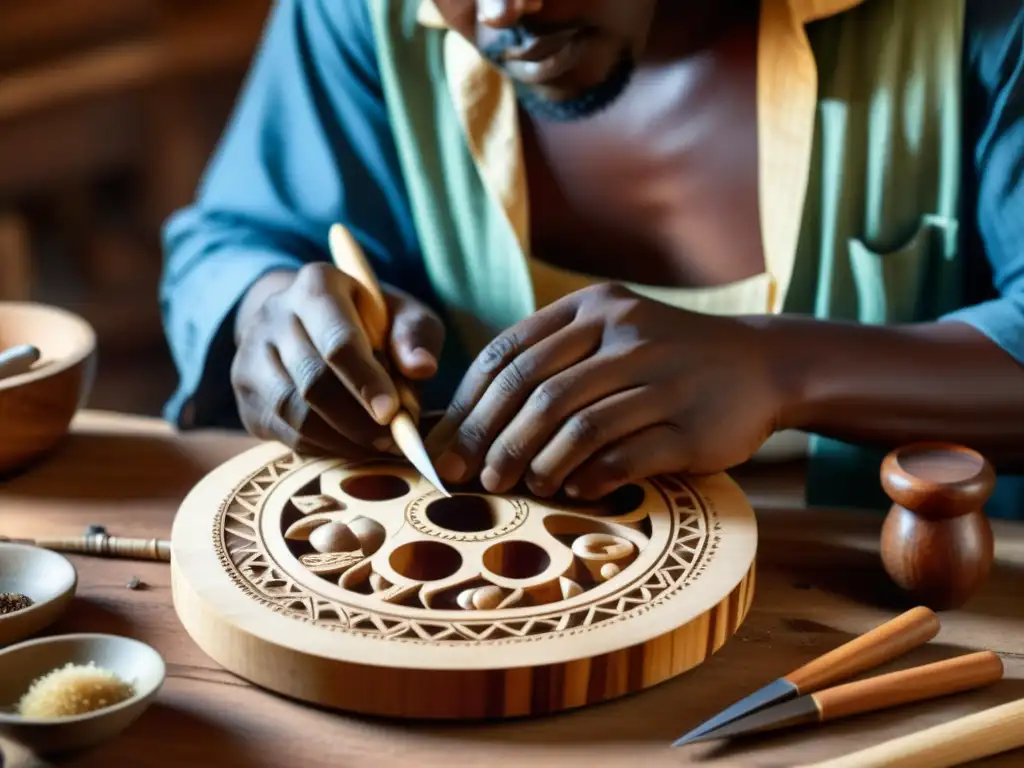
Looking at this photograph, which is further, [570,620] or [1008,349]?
[1008,349]

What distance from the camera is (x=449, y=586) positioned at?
36.8 inches

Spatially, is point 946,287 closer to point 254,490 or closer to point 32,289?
point 254,490

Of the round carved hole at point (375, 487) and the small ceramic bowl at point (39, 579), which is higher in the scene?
the small ceramic bowl at point (39, 579)

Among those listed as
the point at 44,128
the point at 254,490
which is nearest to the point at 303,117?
the point at 254,490

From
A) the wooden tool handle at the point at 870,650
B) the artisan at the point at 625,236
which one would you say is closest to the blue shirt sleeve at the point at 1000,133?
Answer: the artisan at the point at 625,236

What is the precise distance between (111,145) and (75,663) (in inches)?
95.1

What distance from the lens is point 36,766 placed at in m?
0.75

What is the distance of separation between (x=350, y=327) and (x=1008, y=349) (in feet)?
2.12

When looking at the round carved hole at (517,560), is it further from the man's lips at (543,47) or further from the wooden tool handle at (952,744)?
the man's lips at (543,47)

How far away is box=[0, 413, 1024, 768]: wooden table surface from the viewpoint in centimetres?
83

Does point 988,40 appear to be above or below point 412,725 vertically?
above

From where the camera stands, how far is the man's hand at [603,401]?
1061mm

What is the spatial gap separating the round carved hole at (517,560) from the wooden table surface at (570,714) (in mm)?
168

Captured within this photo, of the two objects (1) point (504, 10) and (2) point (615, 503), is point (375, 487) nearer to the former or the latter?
(2) point (615, 503)
